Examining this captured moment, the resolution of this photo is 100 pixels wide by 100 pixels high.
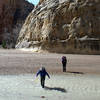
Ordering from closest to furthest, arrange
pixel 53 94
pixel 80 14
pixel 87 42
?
1. pixel 53 94
2. pixel 87 42
3. pixel 80 14

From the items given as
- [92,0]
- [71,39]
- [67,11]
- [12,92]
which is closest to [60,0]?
[67,11]

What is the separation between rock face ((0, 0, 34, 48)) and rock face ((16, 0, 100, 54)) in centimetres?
3211

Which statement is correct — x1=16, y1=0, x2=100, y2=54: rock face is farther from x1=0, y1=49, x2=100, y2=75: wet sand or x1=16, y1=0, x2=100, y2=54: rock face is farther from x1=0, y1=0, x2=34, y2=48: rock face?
x1=0, y1=0, x2=34, y2=48: rock face

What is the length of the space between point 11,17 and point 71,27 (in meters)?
44.3

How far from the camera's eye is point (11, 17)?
73250 millimetres

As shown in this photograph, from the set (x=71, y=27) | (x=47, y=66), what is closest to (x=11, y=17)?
(x=71, y=27)

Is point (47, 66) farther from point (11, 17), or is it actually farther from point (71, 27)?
point (11, 17)

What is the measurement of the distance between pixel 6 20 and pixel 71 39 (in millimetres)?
44834

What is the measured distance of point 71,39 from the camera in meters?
31.5

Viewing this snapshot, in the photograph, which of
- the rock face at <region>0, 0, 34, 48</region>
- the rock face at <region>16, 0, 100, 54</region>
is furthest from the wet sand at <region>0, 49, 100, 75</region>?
the rock face at <region>0, 0, 34, 48</region>

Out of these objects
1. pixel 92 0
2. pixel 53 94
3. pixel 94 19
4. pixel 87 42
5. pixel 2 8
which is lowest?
pixel 53 94

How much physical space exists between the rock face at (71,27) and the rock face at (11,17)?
105 ft

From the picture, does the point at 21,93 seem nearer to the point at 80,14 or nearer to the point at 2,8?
the point at 80,14

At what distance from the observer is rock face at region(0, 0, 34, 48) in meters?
69.0
